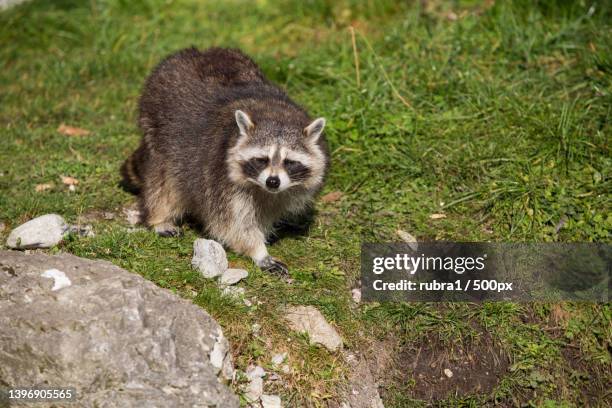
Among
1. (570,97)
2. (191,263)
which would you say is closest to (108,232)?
(191,263)

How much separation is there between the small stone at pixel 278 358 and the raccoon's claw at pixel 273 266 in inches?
Result: 24.0

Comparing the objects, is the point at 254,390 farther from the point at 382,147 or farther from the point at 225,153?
the point at 382,147

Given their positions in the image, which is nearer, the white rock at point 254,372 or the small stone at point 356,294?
the white rock at point 254,372

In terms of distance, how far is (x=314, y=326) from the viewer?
3.68 meters

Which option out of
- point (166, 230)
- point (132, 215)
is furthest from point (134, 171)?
point (166, 230)

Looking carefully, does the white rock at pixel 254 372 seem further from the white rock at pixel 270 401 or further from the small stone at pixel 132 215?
the small stone at pixel 132 215

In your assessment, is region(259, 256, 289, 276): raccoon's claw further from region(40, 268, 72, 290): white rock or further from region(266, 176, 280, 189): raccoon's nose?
region(40, 268, 72, 290): white rock

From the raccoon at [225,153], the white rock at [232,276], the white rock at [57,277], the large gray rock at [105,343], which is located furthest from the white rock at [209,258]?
the white rock at [57,277]

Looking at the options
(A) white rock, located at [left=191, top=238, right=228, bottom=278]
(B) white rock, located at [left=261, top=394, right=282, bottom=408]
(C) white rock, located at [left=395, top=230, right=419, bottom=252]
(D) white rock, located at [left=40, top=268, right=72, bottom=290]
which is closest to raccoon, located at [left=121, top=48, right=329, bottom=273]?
(A) white rock, located at [left=191, top=238, right=228, bottom=278]

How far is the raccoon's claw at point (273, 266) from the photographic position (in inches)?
160

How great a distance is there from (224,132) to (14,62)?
10.5 feet

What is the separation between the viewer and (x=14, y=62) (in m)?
6.49

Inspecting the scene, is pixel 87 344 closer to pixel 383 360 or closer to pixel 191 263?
pixel 191 263

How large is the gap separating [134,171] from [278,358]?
173 centimetres
